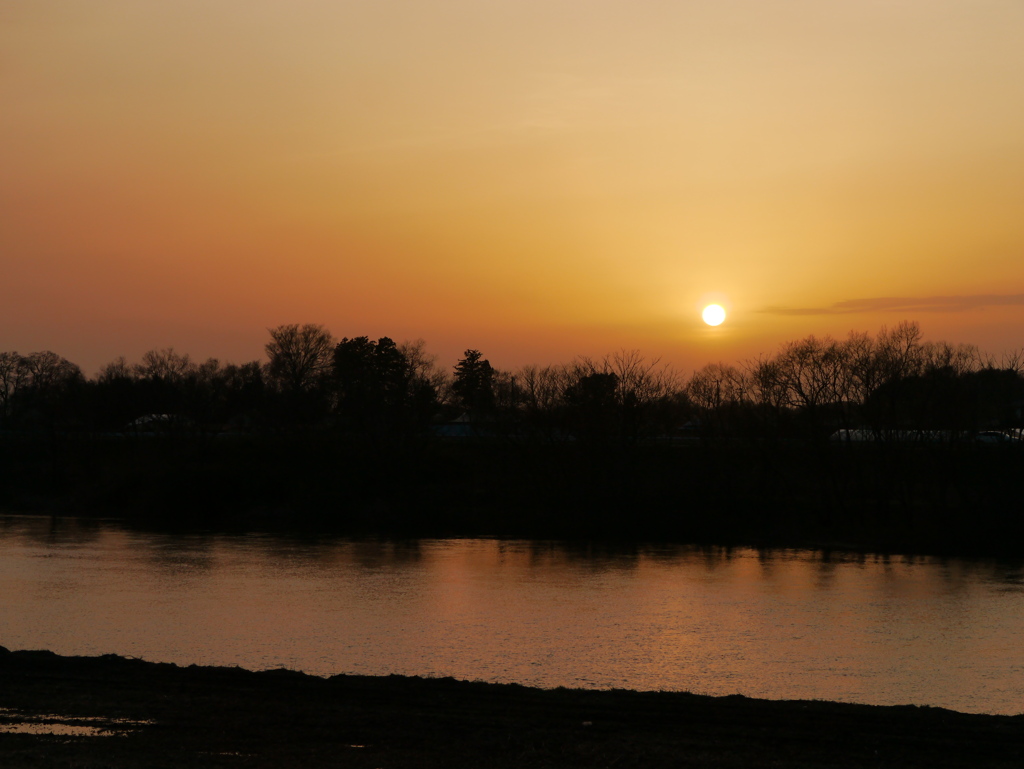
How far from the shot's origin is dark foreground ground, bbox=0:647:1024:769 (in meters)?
10.0

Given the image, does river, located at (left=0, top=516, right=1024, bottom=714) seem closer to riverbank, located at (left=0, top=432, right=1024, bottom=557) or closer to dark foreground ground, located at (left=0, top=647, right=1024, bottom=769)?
dark foreground ground, located at (left=0, top=647, right=1024, bottom=769)

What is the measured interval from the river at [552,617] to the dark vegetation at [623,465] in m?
8.89

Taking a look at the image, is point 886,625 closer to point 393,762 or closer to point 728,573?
point 728,573

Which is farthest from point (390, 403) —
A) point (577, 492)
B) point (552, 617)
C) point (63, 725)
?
point (63, 725)

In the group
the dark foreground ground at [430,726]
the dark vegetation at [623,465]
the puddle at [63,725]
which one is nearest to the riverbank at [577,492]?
the dark vegetation at [623,465]

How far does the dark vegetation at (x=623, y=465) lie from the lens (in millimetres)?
44094

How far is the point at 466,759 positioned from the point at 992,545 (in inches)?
1387

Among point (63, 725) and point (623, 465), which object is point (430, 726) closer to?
point (63, 725)

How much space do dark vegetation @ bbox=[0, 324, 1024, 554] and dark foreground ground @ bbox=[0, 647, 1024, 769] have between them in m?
30.9

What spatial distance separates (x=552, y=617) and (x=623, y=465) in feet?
90.9

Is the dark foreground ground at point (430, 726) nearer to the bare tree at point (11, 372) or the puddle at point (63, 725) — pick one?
the puddle at point (63, 725)

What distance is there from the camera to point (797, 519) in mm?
44906

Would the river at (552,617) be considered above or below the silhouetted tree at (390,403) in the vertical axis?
below

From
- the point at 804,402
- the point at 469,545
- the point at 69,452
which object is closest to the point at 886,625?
the point at 469,545
